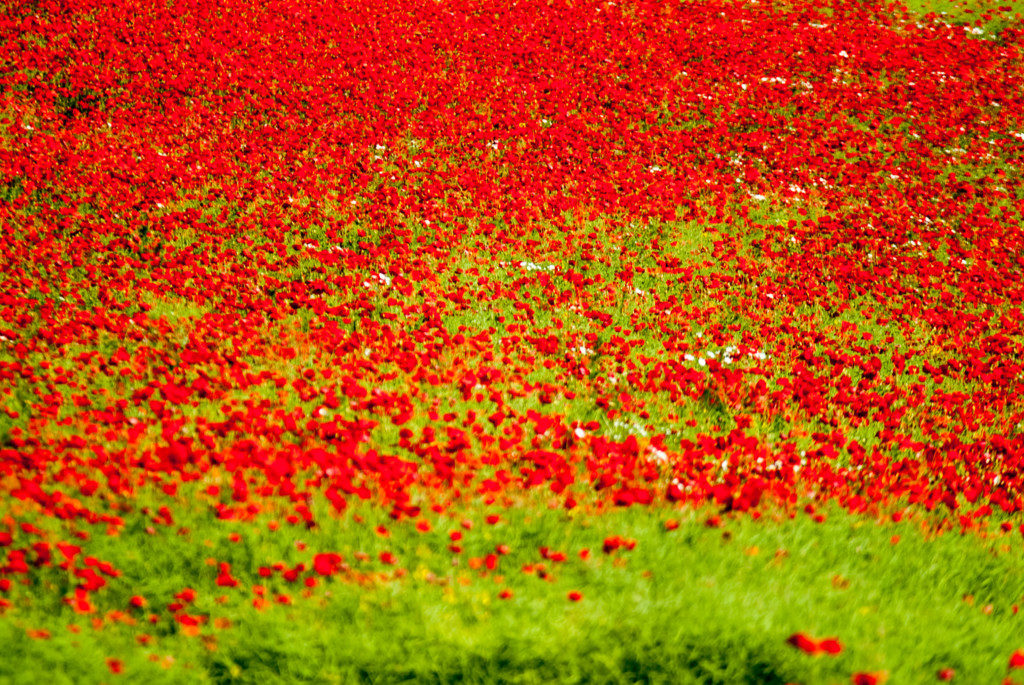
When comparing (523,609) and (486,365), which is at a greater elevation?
(486,365)

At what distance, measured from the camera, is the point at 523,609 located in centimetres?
352

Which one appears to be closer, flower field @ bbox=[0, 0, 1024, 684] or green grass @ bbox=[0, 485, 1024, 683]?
green grass @ bbox=[0, 485, 1024, 683]

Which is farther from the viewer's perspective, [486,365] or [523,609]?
[486,365]

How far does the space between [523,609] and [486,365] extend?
10.5ft

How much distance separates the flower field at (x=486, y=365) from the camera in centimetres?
Result: 340

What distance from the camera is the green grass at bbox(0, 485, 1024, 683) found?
10.3ft

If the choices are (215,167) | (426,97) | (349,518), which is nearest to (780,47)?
(426,97)

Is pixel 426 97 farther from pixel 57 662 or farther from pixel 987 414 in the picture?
pixel 57 662

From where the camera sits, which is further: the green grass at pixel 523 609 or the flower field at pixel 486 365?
the flower field at pixel 486 365

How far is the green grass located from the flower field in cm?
2

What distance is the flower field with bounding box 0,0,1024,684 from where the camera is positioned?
340 cm

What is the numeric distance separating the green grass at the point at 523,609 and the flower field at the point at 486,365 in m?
0.02

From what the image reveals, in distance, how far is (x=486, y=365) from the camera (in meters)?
6.43

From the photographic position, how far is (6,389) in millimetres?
5203
